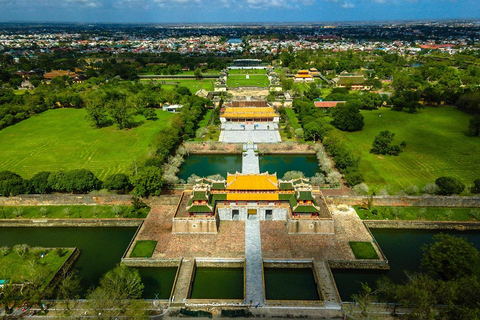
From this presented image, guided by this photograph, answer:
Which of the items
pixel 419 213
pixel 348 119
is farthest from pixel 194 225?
pixel 348 119

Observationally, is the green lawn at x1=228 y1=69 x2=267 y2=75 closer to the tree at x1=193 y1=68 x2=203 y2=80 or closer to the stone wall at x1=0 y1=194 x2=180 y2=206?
the tree at x1=193 y1=68 x2=203 y2=80

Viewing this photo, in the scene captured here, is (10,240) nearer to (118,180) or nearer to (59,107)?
(118,180)

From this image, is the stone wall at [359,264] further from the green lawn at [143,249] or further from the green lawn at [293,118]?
the green lawn at [293,118]

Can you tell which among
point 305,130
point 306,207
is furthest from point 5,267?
point 305,130

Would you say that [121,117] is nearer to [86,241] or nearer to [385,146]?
[86,241]

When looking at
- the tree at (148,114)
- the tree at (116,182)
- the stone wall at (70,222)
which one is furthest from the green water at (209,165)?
the tree at (148,114)
